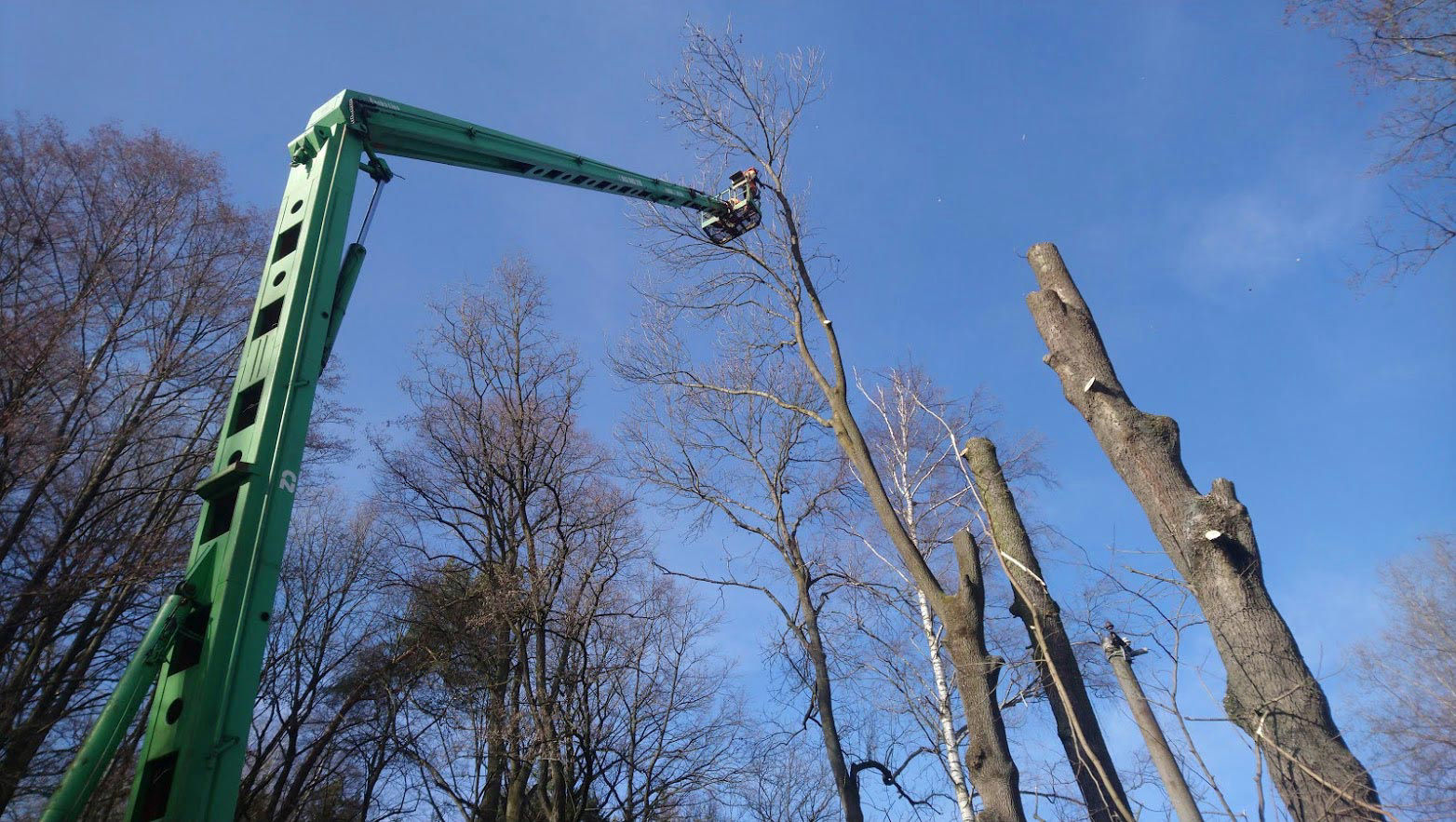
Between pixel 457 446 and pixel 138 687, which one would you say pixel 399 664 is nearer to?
pixel 457 446

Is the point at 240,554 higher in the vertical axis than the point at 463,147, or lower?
lower

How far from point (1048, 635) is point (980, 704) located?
0.75 metres

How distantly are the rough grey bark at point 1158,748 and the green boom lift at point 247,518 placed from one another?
14.0 ft

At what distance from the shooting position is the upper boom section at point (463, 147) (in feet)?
Result: 22.1

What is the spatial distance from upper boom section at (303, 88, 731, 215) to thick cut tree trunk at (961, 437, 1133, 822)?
5.23 meters

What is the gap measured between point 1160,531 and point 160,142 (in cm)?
1499

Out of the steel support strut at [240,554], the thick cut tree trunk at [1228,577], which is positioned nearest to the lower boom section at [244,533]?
the steel support strut at [240,554]

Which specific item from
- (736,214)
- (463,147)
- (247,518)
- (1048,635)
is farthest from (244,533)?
(736,214)

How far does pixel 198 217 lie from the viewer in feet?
44.0

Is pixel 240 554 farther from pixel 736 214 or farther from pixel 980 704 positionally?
pixel 736 214

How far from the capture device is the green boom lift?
4023 millimetres

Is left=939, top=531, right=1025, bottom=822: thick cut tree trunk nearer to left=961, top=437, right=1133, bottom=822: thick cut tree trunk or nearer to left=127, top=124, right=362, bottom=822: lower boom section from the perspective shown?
left=961, top=437, right=1133, bottom=822: thick cut tree trunk

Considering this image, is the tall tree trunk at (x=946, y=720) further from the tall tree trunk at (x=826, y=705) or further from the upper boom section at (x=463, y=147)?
the upper boom section at (x=463, y=147)

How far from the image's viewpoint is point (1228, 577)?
4.84 m
